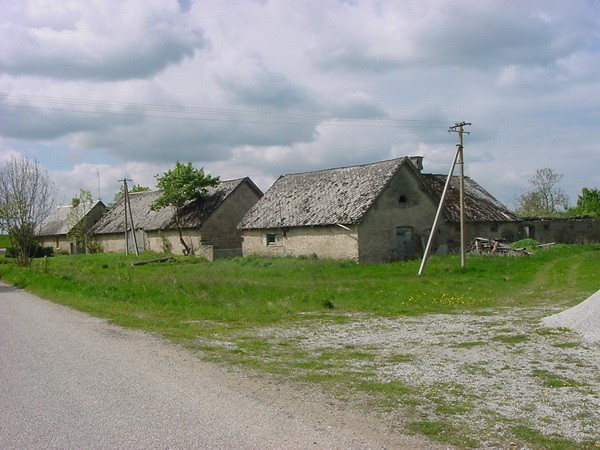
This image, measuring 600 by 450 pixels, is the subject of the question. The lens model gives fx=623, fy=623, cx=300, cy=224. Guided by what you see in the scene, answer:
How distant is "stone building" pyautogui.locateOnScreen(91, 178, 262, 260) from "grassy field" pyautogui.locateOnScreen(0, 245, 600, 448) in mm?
12570

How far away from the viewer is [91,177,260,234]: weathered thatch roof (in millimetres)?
45938

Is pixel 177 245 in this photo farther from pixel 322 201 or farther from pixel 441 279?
pixel 441 279

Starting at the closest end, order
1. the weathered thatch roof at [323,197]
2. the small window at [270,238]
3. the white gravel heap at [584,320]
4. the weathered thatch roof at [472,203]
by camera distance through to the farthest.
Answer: the white gravel heap at [584,320], the weathered thatch roof at [323,197], the small window at [270,238], the weathered thatch roof at [472,203]

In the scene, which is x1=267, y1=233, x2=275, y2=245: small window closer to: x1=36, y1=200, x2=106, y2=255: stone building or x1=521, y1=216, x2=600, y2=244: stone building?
x1=521, y1=216, x2=600, y2=244: stone building

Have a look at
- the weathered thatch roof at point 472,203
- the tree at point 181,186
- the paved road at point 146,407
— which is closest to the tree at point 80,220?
the tree at point 181,186

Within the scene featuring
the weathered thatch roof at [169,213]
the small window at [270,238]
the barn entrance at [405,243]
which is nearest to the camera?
the barn entrance at [405,243]

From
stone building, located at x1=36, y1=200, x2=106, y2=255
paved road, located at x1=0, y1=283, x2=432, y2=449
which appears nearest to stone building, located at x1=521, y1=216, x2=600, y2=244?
paved road, located at x1=0, y1=283, x2=432, y2=449

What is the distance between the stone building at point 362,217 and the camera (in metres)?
33.2

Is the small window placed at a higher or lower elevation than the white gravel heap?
higher

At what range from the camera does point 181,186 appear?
4656 cm

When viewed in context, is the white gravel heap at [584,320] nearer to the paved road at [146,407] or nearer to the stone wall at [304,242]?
the paved road at [146,407]

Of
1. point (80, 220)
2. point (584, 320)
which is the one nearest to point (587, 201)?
point (80, 220)

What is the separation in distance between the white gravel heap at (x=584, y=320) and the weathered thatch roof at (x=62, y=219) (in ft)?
183

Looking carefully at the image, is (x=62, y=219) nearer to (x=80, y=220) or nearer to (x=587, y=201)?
(x=80, y=220)
